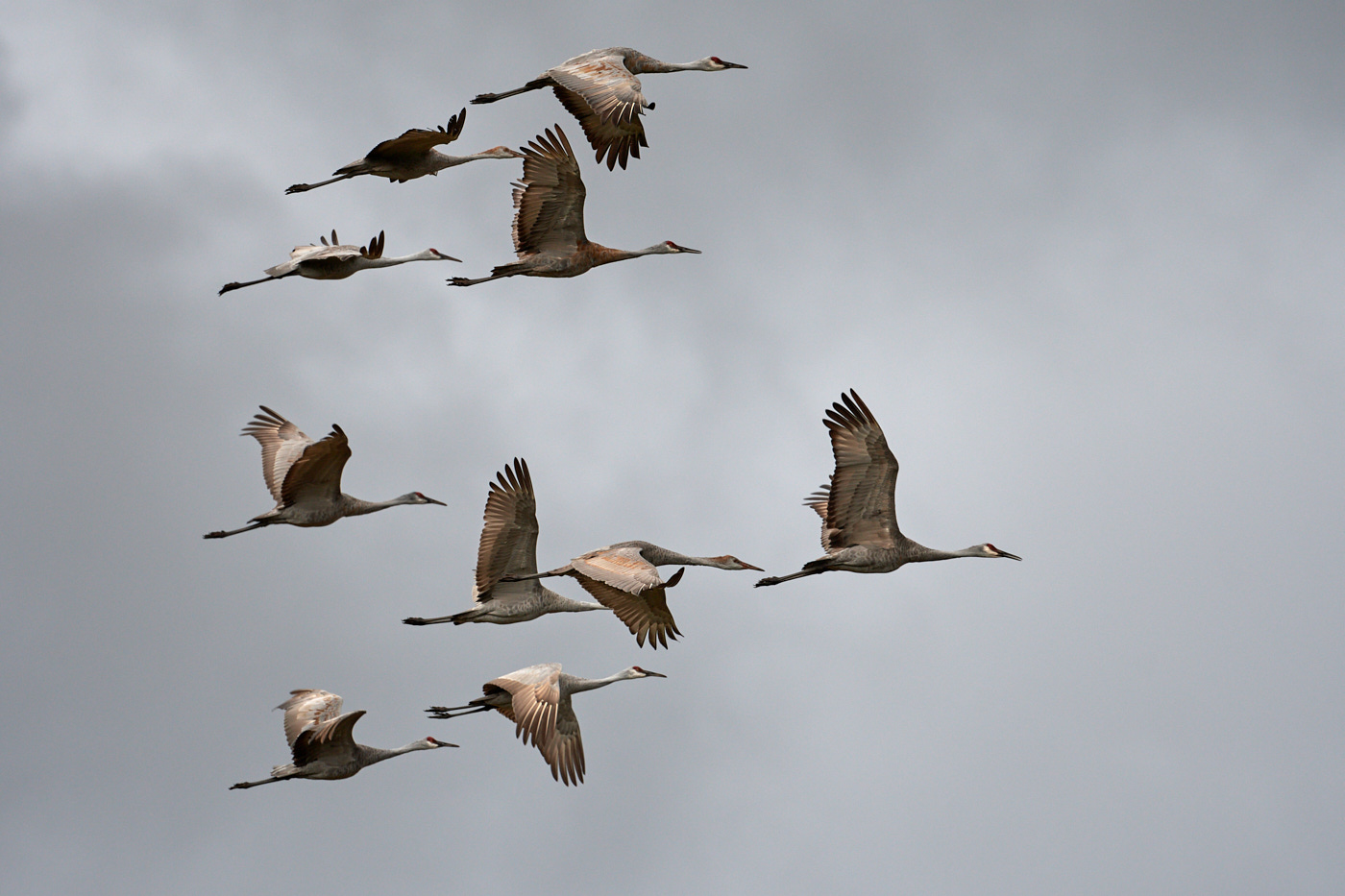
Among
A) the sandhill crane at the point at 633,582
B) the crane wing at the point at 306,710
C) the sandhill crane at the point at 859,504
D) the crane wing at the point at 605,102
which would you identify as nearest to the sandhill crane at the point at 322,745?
the crane wing at the point at 306,710

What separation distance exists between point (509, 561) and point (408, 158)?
6.65 m

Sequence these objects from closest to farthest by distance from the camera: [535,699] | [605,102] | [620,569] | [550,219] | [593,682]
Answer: [535,699]
[605,102]
[620,569]
[593,682]
[550,219]

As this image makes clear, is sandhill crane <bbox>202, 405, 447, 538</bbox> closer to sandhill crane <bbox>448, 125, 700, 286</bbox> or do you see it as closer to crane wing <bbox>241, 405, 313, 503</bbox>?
crane wing <bbox>241, 405, 313, 503</bbox>

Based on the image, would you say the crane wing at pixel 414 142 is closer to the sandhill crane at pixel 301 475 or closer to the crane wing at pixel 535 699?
the sandhill crane at pixel 301 475

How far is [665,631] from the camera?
92.1ft

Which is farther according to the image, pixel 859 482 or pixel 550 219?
pixel 550 219

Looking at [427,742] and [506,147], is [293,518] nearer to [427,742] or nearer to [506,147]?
[427,742]

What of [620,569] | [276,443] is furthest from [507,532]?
[276,443]

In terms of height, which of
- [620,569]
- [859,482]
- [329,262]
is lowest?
[620,569]

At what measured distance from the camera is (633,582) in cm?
2589

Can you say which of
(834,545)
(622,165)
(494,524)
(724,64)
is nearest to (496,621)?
(494,524)

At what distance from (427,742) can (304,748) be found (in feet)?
9.10

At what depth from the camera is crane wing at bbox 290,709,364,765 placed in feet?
84.7

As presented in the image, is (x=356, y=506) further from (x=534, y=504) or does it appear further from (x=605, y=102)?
(x=605, y=102)
